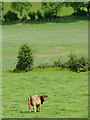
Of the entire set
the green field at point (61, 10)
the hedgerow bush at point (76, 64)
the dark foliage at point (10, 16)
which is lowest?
the hedgerow bush at point (76, 64)

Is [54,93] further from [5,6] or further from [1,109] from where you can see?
[5,6]

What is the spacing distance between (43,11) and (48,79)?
267 feet

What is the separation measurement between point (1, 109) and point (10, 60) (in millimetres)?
30737

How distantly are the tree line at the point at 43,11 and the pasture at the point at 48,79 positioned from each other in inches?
813

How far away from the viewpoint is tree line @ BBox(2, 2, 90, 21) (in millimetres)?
115194

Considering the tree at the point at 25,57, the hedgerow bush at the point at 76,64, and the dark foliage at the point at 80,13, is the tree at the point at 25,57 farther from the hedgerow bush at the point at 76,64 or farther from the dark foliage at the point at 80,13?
the dark foliage at the point at 80,13

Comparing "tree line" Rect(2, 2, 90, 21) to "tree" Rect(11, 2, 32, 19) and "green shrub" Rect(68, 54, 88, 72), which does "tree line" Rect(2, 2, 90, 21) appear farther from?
"green shrub" Rect(68, 54, 88, 72)

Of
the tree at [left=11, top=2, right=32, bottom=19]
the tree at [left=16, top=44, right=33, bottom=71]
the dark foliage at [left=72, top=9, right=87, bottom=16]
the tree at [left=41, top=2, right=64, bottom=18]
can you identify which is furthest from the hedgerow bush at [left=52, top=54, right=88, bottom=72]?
the tree at [left=11, top=2, right=32, bottom=19]

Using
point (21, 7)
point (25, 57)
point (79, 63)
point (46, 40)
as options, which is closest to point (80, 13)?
point (21, 7)

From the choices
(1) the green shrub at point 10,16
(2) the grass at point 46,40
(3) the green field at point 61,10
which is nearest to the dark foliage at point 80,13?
(3) the green field at point 61,10

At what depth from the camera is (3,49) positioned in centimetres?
6706

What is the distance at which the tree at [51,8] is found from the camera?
379 ft

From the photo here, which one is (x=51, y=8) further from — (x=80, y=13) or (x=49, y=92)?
(x=49, y=92)

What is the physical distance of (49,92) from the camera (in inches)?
1300
